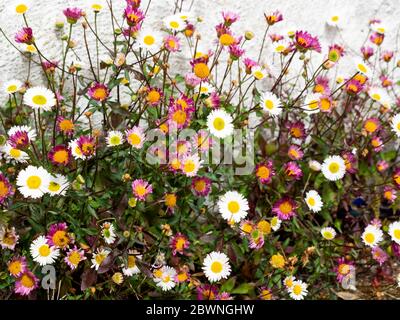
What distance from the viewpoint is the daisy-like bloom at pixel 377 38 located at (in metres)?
2.42

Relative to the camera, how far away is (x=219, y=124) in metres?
1.75

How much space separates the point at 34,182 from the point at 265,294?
787mm

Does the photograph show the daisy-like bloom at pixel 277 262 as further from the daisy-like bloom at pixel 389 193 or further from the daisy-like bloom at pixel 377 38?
the daisy-like bloom at pixel 377 38

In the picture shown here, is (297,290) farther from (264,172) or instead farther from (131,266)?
(131,266)

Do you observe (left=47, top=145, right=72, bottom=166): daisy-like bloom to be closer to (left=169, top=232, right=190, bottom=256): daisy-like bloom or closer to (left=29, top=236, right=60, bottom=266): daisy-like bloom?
(left=29, top=236, right=60, bottom=266): daisy-like bloom

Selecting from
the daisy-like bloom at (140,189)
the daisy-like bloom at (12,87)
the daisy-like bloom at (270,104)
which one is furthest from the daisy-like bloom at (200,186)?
the daisy-like bloom at (12,87)

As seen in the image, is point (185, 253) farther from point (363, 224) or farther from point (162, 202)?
point (363, 224)

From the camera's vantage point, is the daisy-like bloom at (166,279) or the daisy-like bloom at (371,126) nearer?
the daisy-like bloom at (166,279)

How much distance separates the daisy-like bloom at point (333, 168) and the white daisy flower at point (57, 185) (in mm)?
890

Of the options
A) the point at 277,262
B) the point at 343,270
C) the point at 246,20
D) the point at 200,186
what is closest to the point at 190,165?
→ the point at 200,186

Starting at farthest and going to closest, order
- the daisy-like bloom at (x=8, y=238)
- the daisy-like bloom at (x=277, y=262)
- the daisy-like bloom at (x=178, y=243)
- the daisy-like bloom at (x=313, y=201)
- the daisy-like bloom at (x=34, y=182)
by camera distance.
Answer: the daisy-like bloom at (x=313, y=201) < the daisy-like bloom at (x=277, y=262) < the daisy-like bloom at (x=178, y=243) < the daisy-like bloom at (x=8, y=238) < the daisy-like bloom at (x=34, y=182)

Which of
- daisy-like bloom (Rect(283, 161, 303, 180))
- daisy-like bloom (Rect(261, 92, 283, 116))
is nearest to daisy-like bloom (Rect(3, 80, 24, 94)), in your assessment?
daisy-like bloom (Rect(261, 92, 283, 116))

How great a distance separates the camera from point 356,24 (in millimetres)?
2666

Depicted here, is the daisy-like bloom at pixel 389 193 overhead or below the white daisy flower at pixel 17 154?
overhead
